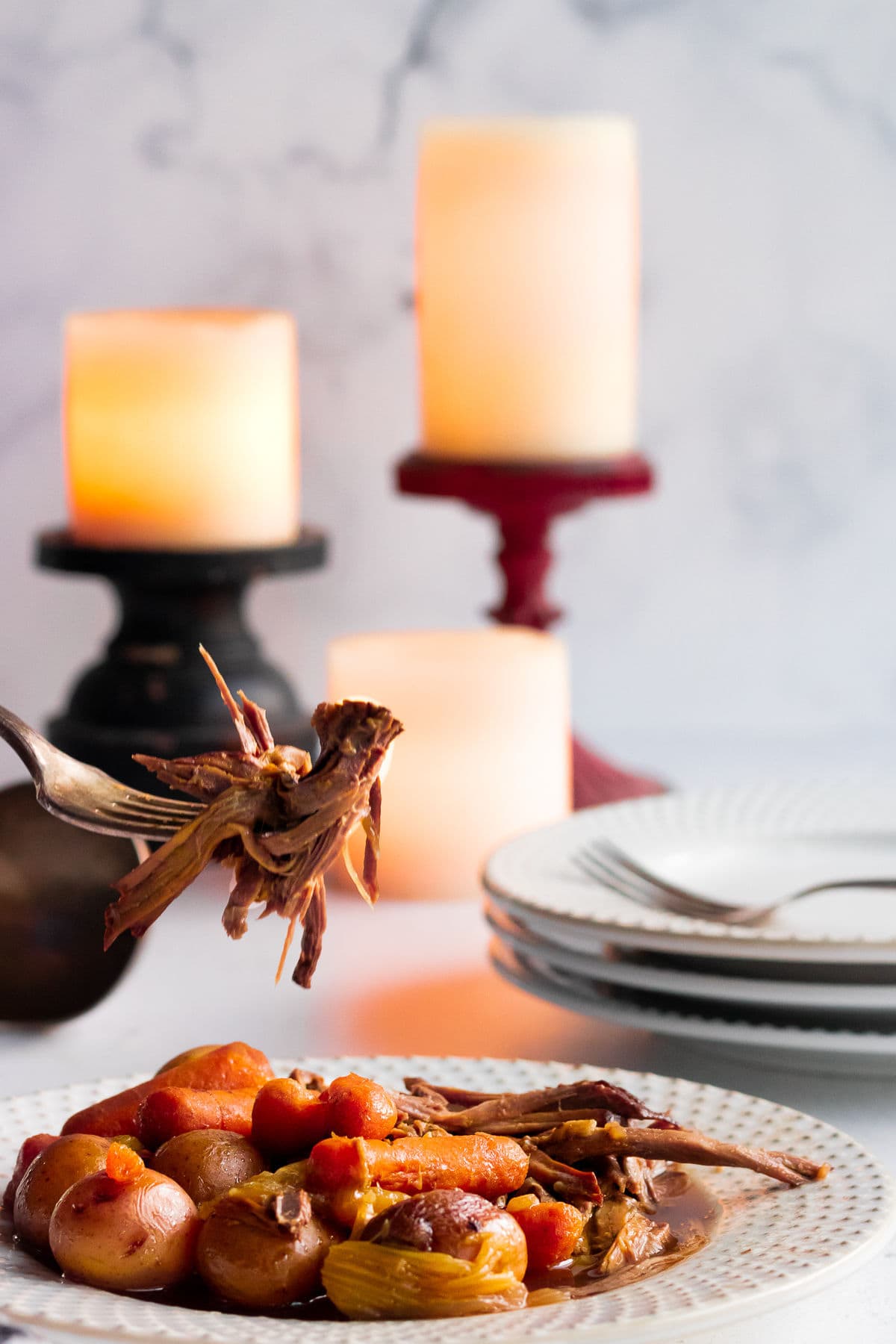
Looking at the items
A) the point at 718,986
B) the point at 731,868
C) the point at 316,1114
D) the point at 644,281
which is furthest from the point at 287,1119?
the point at 644,281

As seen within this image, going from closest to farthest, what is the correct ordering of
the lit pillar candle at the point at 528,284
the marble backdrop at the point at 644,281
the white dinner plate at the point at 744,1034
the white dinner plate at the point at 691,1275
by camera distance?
the white dinner plate at the point at 691,1275
the white dinner plate at the point at 744,1034
the lit pillar candle at the point at 528,284
the marble backdrop at the point at 644,281

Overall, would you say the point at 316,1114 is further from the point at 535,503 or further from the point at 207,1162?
the point at 535,503

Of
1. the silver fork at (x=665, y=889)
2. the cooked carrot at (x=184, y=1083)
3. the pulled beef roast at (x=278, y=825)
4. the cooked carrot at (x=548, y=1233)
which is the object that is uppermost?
the pulled beef roast at (x=278, y=825)

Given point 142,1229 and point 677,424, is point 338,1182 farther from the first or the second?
point 677,424

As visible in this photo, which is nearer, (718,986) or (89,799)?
(89,799)

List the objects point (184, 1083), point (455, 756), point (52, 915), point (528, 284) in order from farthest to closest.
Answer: point (528, 284), point (455, 756), point (52, 915), point (184, 1083)

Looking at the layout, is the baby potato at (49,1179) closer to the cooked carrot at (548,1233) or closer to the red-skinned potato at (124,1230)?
the red-skinned potato at (124,1230)

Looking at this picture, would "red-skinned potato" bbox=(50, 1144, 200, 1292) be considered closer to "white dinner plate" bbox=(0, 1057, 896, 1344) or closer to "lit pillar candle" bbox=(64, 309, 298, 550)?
"white dinner plate" bbox=(0, 1057, 896, 1344)

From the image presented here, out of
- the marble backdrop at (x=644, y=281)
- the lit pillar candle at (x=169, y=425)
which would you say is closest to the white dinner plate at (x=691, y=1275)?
the lit pillar candle at (x=169, y=425)
